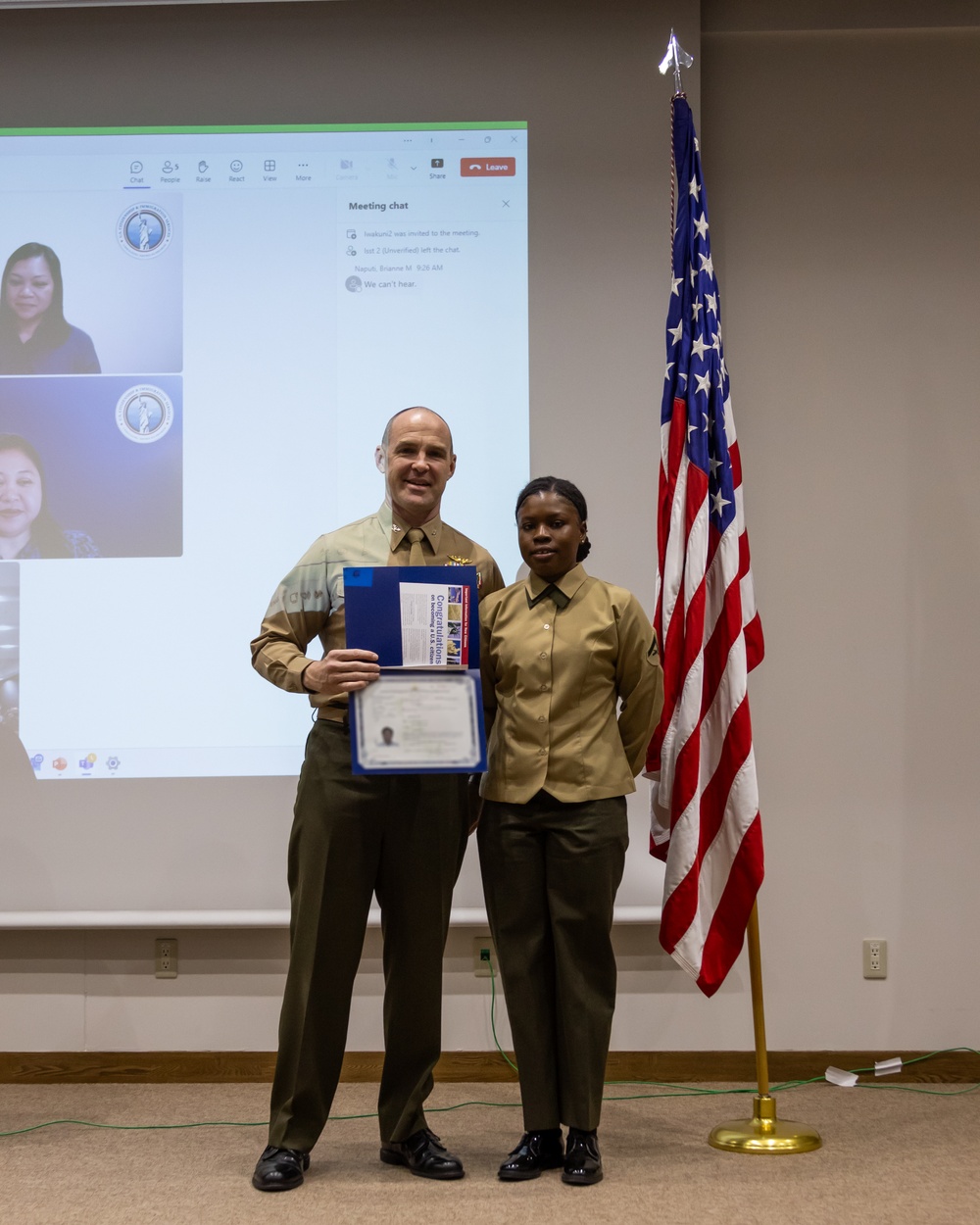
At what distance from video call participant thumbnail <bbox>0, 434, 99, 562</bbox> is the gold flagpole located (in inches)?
83.7

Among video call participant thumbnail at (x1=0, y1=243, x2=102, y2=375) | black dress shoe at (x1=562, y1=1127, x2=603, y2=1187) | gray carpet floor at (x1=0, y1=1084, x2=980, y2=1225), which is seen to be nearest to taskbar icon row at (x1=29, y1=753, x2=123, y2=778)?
gray carpet floor at (x1=0, y1=1084, x2=980, y2=1225)


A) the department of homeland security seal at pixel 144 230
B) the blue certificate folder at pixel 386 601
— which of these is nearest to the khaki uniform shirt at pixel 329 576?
the blue certificate folder at pixel 386 601

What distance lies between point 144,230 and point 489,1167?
2.69m

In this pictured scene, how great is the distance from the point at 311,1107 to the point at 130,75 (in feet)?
9.53

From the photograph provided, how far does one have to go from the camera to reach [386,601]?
2.29 m

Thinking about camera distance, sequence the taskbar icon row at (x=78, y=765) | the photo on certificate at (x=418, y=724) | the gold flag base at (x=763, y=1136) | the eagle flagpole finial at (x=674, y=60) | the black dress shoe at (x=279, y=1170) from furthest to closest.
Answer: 1. the taskbar icon row at (x=78, y=765)
2. the eagle flagpole finial at (x=674, y=60)
3. the gold flag base at (x=763, y=1136)
4. the black dress shoe at (x=279, y=1170)
5. the photo on certificate at (x=418, y=724)

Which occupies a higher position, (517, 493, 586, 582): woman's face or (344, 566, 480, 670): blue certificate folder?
(517, 493, 586, 582): woman's face

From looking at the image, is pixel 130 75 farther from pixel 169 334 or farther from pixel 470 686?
pixel 470 686

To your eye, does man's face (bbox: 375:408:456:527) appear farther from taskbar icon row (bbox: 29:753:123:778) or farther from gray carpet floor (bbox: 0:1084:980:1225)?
gray carpet floor (bbox: 0:1084:980:1225)

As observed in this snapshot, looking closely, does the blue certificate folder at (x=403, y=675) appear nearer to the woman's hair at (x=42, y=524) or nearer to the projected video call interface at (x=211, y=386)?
the projected video call interface at (x=211, y=386)

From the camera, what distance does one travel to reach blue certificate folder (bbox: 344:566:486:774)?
2.24 metres

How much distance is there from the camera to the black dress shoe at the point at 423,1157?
7.93 ft

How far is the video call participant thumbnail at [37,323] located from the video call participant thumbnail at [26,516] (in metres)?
0.23

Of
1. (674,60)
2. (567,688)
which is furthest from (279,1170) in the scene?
(674,60)
